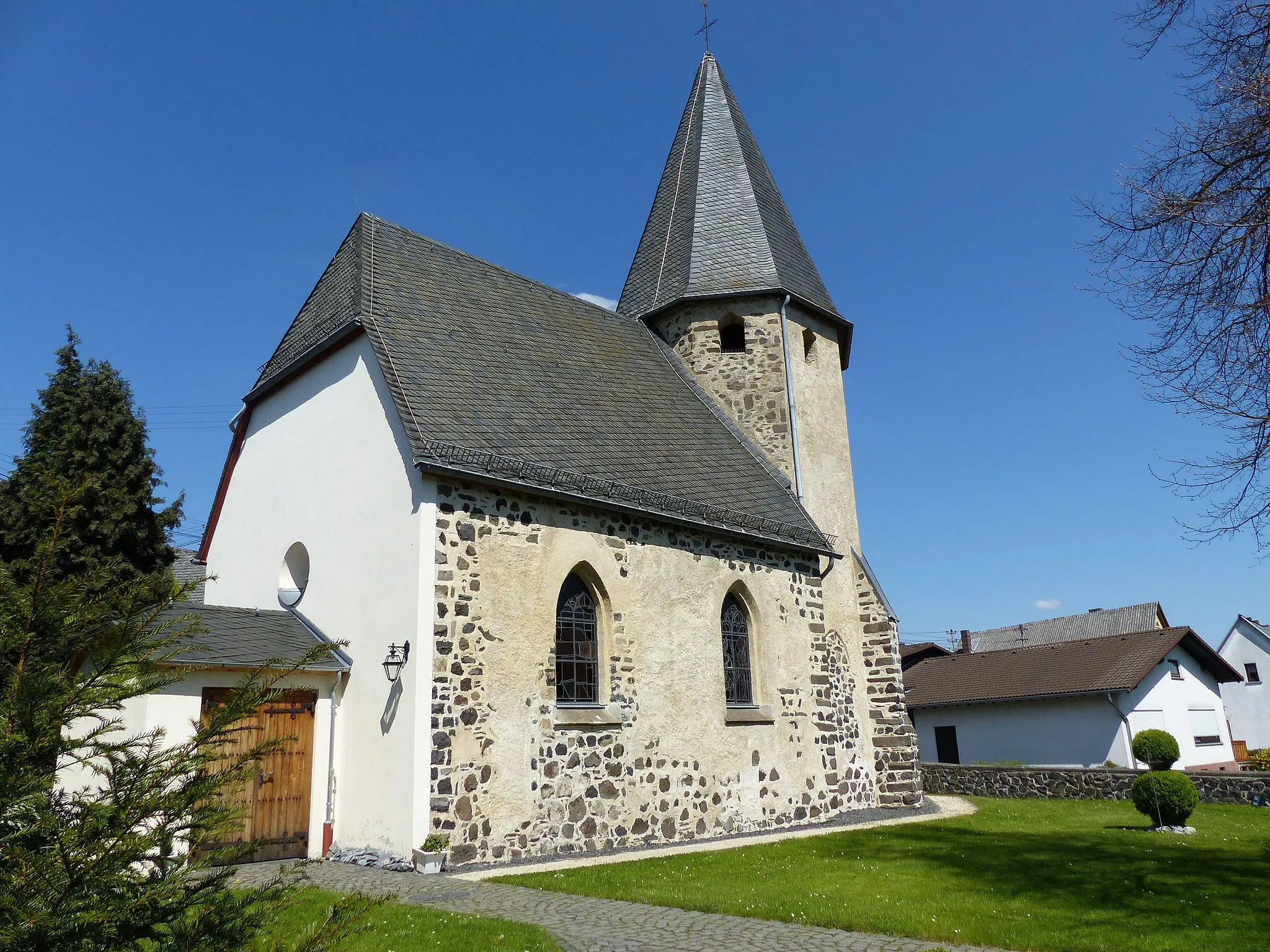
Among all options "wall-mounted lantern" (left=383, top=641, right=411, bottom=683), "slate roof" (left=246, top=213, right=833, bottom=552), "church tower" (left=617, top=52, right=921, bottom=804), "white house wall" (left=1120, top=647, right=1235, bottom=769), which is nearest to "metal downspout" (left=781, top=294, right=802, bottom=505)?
"church tower" (left=617, top=52, right=921, bottom=804)

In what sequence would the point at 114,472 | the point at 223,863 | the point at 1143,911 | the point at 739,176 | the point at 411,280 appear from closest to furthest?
1. the point at 223,863
2. the point at 1143,911
3. the point at 411,280
4. the point at 114,472
5. the point at 739,176

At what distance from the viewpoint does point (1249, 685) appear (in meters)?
41.8

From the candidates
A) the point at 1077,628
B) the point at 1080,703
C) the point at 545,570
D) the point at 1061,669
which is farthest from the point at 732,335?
the point at 1077,628

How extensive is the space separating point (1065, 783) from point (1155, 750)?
7.68 feet

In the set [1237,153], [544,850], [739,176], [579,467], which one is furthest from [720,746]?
[739,176]

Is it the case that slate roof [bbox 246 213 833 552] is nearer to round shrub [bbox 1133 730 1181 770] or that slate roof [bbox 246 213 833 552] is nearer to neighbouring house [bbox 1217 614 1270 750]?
round shrub [bbox 1133 730 1181 770]

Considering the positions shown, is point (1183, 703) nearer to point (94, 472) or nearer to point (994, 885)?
point (994, 885)

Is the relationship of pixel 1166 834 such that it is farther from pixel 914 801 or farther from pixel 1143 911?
pixel 1143 911

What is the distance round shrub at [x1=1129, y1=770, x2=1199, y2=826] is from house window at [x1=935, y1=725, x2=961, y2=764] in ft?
52.6

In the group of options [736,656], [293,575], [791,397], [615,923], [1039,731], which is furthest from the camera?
[1039,731]

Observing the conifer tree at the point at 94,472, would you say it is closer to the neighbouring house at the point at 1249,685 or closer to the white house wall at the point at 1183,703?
the white house wall at the point at 1183,703

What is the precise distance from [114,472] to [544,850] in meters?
9.84

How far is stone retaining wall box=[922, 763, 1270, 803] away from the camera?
17.9 meters

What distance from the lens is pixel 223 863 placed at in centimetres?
297
